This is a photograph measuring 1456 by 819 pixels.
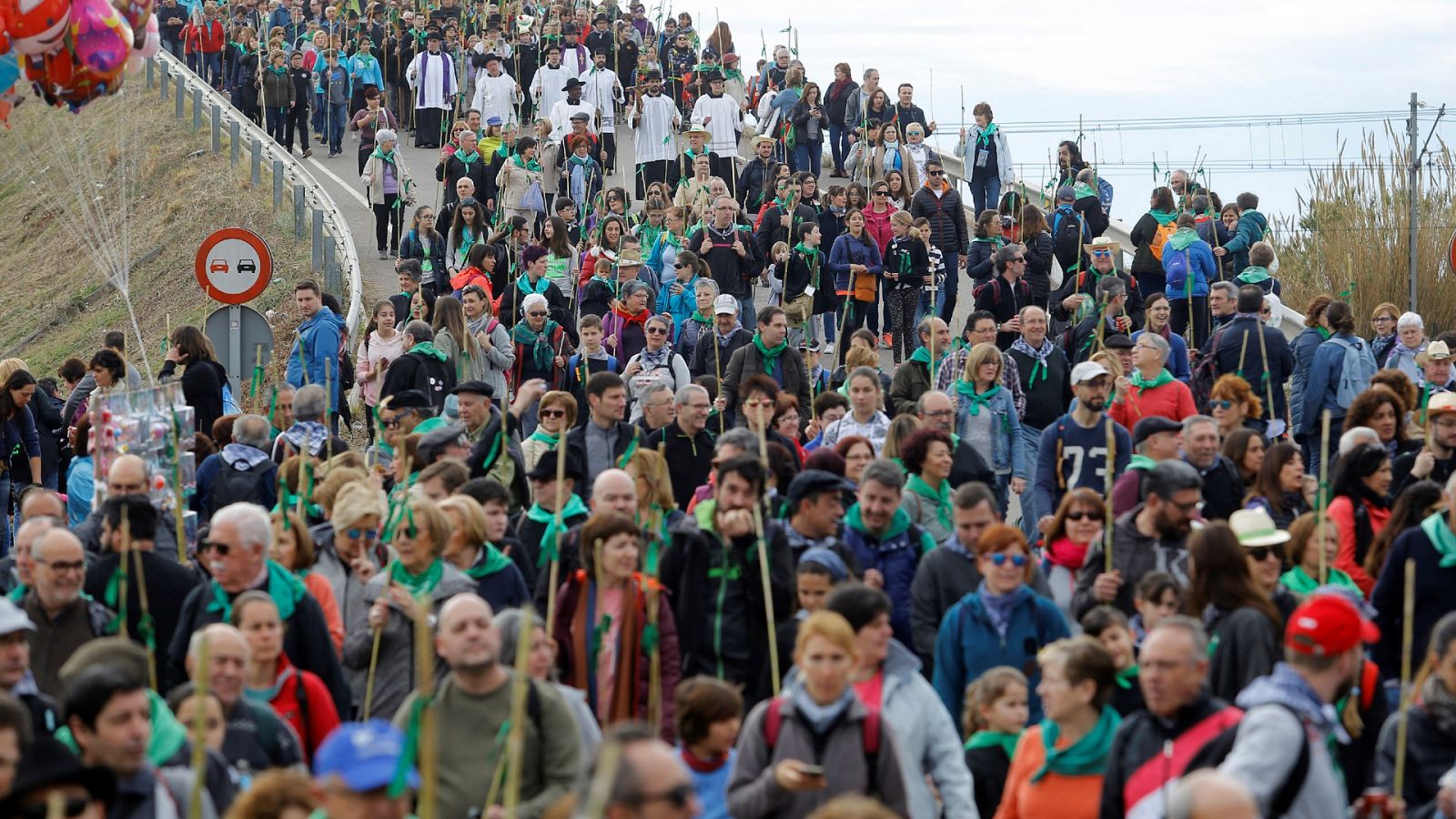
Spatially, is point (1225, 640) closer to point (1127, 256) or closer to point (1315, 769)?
point (1315, 769)

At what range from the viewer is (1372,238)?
81.4ft

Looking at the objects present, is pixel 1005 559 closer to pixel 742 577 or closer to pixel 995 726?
pixel 995 726

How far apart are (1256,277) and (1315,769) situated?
11328mm

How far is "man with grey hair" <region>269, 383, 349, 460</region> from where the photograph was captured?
461 inches

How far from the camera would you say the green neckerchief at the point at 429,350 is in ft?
48.3

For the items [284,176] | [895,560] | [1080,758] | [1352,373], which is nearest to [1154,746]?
[1080,758]

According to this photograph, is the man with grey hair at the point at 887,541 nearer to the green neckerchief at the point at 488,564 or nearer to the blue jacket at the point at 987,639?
the blue jacket at the point at 987,639

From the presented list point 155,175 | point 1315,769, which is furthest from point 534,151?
point 1315,769

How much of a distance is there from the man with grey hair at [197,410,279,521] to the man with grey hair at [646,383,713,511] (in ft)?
6.57

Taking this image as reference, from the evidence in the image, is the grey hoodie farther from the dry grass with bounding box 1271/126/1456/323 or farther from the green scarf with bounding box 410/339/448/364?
the dry grass with bounding box 1271/126/1456/323

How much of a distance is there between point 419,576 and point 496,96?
1966 cm

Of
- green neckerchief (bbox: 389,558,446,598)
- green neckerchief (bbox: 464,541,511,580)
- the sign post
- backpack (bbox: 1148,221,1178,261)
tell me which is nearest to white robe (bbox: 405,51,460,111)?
backpack (bbox: 1148,221,1178,261)

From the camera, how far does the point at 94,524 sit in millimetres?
9328

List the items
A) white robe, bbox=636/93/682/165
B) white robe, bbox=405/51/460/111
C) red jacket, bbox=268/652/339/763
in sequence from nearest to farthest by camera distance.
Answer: red jacket, bbox=268/652/339/763, white robe, bbox=636/93/682/165, white robe, bbox=405/51/460/111
